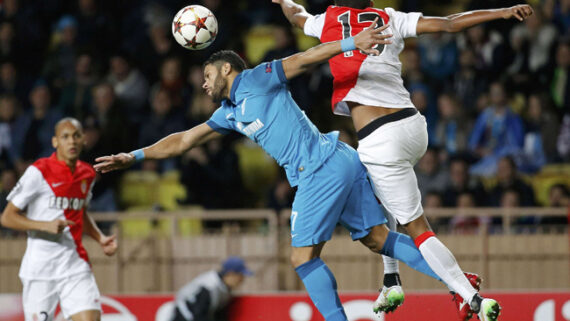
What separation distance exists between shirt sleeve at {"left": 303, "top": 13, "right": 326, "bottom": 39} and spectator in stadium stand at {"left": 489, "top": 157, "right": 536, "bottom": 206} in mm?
4786

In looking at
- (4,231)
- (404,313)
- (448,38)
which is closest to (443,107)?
(448,38)

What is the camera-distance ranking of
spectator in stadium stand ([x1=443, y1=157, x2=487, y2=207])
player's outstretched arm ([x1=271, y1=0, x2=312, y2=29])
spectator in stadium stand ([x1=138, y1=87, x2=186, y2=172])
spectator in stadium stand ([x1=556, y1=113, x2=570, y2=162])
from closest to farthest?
1. player's outstretched arm ([x1=271, y1=0, x2=312, y2=29])
2. spectator in stadium stand ([x1=443, y1=157, x2=487, y2=207])
3. spectator in stadium stand ([x1=556, y1=113, x2=570, y2=162])
4. spectator in stadium stand ([x1=138, y1=87, x2=186, y2=172])

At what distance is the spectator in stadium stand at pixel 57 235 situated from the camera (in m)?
7.36

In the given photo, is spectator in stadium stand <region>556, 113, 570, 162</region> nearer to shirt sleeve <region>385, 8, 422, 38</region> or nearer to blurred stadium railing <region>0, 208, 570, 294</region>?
blurred stadium railing <region>0, 208, 570, 294</region>

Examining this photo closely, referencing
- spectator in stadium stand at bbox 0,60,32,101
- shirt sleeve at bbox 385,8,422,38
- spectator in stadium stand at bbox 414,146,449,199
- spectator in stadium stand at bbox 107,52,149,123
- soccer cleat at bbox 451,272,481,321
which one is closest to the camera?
shirt sleeve at bbox 385,8,422,38

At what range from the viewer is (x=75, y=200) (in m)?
7.53

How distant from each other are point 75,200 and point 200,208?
149 inches

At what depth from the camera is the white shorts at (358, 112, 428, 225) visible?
5996 millimetres

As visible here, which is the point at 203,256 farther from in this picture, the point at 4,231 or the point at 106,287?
the point at 4,231

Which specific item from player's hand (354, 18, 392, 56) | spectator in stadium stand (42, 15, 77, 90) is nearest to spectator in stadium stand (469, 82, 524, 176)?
spectator in stadium stand (42, 15, 77, 90)

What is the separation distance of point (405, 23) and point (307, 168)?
1.10 metres

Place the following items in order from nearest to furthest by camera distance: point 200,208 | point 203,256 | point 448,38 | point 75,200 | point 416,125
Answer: point 416,125 < point 75,200 < point 203,256 < point 200,208 < point 448,38

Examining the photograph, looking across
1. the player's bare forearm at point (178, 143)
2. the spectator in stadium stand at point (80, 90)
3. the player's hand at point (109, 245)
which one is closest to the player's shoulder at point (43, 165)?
the player's hand at point (109, 245)

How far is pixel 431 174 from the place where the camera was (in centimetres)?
1084
